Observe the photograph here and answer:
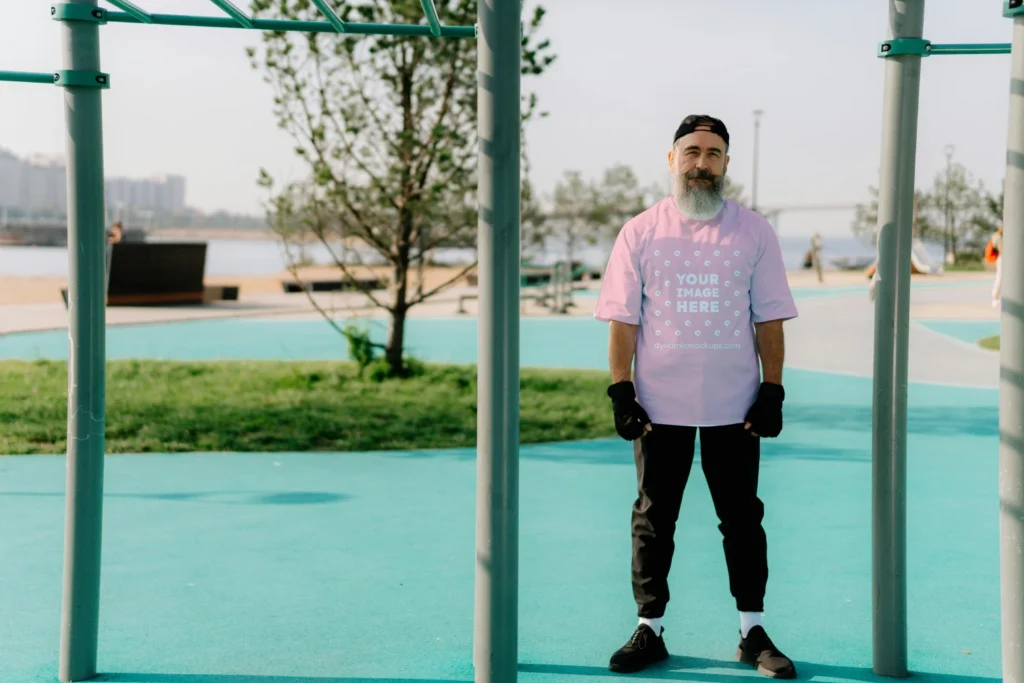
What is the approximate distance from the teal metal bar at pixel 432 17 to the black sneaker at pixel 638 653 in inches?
81.4

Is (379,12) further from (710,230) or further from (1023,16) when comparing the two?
(1023,16)

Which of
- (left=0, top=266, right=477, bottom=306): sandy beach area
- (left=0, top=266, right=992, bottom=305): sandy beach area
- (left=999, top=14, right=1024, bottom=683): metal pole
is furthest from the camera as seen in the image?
(left=0, top=266, right=992, bottom=305): sandy beach area

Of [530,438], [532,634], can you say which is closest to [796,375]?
[530,438]

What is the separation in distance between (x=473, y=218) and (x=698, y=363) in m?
8.59

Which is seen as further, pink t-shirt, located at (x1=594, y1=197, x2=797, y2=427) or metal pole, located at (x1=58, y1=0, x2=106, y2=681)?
pink t-shirt, located at (x1=594, y1=197, x2=797, y2=427)

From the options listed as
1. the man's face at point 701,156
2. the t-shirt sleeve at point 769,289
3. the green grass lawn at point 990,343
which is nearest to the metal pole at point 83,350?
the man's face at point 701,156

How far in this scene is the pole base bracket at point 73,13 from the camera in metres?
3.70

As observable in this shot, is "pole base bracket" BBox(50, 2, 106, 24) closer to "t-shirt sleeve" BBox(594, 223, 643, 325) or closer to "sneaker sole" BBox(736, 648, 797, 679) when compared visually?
"t-shirt sleeve" BBox(594, 223, 643, 325)

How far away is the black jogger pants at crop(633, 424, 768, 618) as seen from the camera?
4078 millimetres

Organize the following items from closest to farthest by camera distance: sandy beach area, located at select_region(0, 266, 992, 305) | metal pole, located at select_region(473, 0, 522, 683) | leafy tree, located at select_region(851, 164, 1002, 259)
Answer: metal pole, located at select_region(473, 0, 522, 683)
sandy beach area, located at select_region(0, 266, 992, 305)
leafy tree, located at select_region(851, 164, 1002, 259)

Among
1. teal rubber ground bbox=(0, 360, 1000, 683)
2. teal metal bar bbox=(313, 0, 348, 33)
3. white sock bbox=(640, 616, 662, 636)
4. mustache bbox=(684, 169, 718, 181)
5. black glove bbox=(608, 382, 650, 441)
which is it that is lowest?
teal rubber ground bbox=(0, 360, 1000, 683)

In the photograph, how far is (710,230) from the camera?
404cm

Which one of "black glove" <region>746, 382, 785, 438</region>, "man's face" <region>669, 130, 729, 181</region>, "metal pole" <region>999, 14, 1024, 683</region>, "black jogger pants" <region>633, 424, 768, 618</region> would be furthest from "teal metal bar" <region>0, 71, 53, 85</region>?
"metal pole" <region>999, 14, 1024, 683</region>

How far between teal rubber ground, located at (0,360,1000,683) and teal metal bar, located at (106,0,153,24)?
2.10 metres
